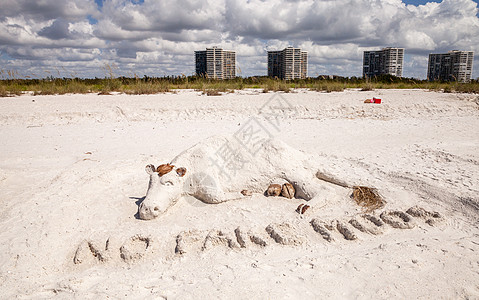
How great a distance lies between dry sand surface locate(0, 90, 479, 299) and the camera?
2.58 meters

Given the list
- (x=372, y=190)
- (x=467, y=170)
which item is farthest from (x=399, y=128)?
(x=372, y=190)

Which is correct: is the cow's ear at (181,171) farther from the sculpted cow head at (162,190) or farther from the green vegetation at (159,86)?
the green vegetation at (159,86)

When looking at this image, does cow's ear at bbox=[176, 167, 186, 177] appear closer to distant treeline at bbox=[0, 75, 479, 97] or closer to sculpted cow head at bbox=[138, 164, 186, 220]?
sculpted cow head at bbox=[138, 164, 186, 220]

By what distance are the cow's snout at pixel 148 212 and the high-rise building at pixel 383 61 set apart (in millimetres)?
27132

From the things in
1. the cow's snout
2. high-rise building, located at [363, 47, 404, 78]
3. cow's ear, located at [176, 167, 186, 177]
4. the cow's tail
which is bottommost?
the cow's snout

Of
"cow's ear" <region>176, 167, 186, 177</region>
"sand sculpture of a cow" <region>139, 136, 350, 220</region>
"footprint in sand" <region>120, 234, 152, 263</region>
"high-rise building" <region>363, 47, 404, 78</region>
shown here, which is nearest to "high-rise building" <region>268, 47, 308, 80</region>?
"high-rise building" <region>363, 47, 404, 78</region>

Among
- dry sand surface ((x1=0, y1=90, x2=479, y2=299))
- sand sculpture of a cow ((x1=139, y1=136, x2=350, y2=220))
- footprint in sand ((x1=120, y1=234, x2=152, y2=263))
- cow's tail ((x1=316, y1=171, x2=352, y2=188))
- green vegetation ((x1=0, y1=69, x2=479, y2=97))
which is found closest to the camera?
dry sand surface ((x1=0, y1=90, x2=479, y2=299))

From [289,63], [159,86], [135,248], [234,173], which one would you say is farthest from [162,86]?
[135,248]

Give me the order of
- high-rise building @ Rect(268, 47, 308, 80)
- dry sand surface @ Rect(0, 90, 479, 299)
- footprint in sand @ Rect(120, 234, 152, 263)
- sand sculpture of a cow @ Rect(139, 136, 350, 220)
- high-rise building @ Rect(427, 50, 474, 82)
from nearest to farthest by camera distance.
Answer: dry sand surface @ Rect(0, 90, 479, 299) → footprint in sand @ Rect(120, 234, 152, 263) → sand sculpture of a cow @ Rect(139, 136, 350, 220) → high-rise building @ Rect(268, 47, 308, 80) → high-rise building @ Rect(427, 50, 474, 82)

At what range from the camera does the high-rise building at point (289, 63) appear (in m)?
19.1

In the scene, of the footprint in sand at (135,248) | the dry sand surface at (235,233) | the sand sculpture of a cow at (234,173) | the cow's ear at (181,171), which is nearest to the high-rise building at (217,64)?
the dry sand surface at (235,233)

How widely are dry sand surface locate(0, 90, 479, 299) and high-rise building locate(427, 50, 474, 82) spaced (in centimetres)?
2005

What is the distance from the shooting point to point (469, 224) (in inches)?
136

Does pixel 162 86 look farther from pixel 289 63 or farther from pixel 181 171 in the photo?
pixel 181 171
